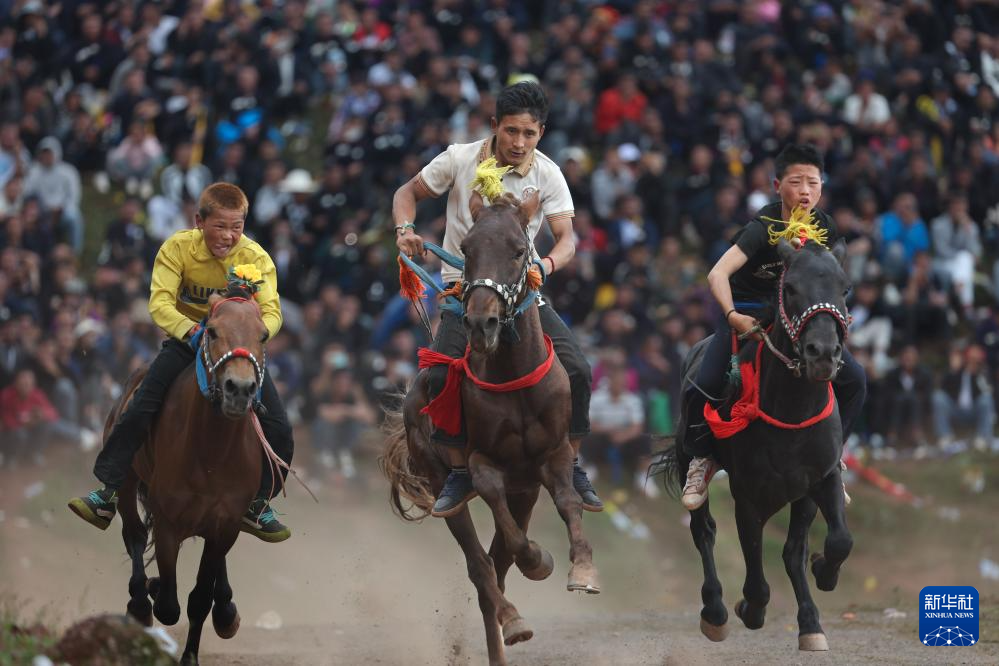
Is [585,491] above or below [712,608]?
above

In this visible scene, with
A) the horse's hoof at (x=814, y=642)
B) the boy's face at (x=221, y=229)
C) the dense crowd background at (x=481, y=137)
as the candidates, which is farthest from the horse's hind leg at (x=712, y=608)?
the dense crowd background at (x=481, y=137)

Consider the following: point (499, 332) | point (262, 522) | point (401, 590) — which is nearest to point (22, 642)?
point (262, 522)

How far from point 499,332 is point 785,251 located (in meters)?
1.84

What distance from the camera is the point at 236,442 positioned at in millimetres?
8859

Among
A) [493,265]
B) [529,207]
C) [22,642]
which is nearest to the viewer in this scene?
[22,642]

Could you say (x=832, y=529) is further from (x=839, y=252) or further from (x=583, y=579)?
(x=583, y=579)

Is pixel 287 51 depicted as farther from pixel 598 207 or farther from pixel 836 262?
pixel 836 262

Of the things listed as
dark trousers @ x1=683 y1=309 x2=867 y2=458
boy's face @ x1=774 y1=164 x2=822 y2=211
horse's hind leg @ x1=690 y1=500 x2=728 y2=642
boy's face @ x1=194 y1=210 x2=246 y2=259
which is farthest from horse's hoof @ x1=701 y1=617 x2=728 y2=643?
boy's face @ x1=194 y1=210 x2=246 y2=259

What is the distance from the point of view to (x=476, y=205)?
8.41 m

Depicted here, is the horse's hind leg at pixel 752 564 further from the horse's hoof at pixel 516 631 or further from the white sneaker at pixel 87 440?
the white sneaker at pixel 87 440

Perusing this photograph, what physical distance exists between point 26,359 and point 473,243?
8.76m

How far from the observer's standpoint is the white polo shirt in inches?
361

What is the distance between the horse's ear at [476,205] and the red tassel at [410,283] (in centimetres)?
91

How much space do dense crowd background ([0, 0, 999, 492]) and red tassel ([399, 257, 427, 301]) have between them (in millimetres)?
6320
